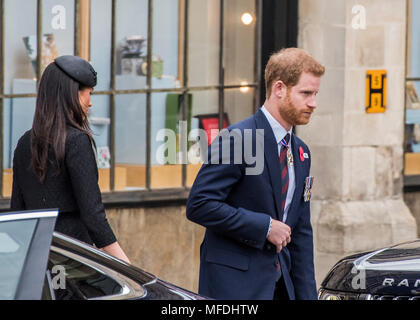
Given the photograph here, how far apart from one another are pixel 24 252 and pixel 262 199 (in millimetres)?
1489

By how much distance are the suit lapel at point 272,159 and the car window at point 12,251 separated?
145cm

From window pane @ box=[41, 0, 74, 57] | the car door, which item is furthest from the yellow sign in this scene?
the car door

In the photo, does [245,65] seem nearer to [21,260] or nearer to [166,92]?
[166,92]

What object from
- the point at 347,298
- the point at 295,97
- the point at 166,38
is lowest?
the point at 347,298

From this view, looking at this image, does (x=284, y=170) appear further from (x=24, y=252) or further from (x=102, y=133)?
(x=102, y=133)

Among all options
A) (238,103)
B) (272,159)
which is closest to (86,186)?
(272,159)

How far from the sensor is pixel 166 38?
29.2 feet

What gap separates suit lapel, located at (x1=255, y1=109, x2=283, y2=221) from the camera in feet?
15.5

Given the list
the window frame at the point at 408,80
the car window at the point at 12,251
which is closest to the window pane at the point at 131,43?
the window frame at the point at 408,80

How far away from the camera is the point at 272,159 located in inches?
187

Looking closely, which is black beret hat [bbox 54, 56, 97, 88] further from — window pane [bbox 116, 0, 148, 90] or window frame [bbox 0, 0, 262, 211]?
window pane [bbox 116, 0, 148, 90]

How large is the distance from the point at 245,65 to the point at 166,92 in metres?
0.99
